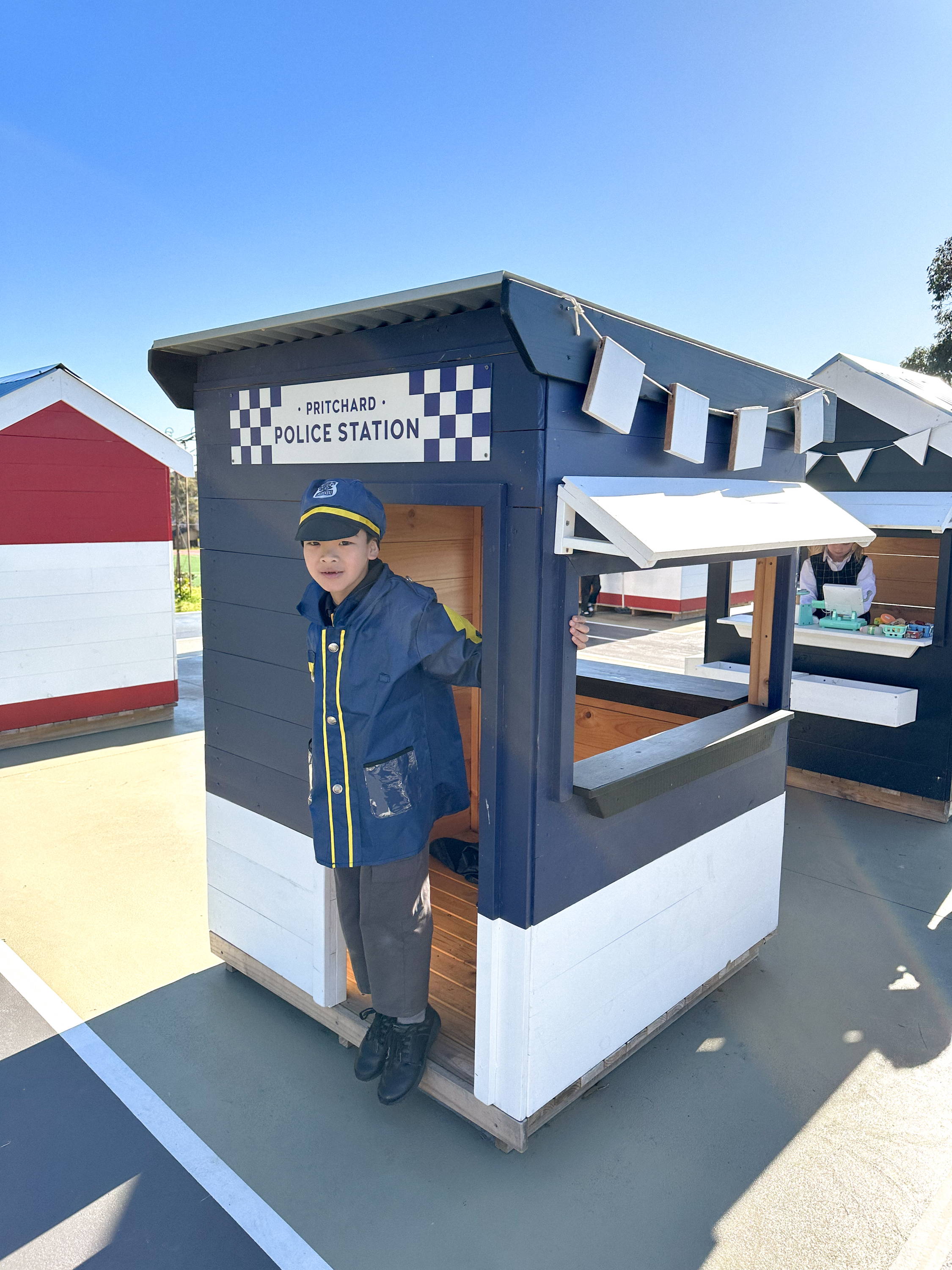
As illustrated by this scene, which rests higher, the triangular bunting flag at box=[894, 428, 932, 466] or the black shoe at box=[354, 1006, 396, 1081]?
the triangular bunting flag at box=[894, 428, 932, 466]

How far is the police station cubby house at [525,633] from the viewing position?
97.8 inches

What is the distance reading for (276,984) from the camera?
350 centimetres

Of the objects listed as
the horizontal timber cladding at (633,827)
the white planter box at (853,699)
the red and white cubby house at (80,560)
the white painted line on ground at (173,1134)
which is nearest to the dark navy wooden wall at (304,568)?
the horizontal timber cladding at (633,827)

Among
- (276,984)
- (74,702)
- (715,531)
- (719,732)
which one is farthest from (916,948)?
(74,702)

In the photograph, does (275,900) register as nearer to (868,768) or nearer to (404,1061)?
(404,1061)

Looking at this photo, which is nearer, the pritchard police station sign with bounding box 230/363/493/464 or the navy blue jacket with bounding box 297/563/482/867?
the pritchard police station sign with bounding box 230/363/493/464

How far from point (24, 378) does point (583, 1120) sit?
271 inches

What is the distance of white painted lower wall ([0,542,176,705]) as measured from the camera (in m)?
7.02

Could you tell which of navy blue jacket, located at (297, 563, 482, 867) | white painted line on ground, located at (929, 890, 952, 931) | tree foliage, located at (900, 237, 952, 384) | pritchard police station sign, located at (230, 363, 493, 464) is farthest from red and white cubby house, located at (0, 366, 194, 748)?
tree foliage, located at (900, 237, 952, 384)

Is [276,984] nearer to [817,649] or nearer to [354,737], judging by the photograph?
[354,737]

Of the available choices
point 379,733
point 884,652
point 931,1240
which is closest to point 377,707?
point 379,733

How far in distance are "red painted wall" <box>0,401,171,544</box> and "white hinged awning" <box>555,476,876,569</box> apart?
5.88m

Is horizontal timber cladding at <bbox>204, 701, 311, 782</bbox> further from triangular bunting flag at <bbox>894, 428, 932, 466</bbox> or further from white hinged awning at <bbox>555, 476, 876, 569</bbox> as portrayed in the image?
triangular bunting flag at <bbox>894, 428, 932, 466</bbox>

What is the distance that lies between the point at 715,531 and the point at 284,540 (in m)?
1.54
